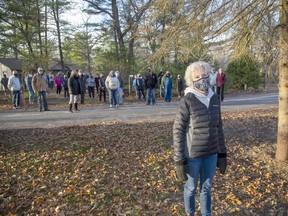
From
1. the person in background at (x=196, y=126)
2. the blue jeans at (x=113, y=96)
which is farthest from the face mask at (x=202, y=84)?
the blue jeans at (x=113, y=96)

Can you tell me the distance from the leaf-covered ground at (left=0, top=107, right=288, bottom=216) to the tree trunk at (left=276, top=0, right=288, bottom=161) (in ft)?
1.22

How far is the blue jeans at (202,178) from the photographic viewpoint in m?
3.21

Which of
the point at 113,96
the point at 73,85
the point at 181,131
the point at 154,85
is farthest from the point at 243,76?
the point at 181,131

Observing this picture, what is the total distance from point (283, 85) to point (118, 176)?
3811 mm

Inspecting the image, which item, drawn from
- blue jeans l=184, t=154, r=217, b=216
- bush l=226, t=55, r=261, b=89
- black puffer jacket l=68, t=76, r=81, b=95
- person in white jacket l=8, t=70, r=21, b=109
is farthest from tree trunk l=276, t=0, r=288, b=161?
bush l=226, t=55, r=261, b=89

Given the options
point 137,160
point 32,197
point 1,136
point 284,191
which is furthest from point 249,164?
point 1,136

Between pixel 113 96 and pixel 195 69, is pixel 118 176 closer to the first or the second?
pixel 195 69

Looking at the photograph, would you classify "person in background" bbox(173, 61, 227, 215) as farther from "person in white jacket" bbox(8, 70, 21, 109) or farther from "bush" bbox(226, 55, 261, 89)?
"bush" bbox(226, 55, 261, 89)

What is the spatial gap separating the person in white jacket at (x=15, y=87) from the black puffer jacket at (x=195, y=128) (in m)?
12.3

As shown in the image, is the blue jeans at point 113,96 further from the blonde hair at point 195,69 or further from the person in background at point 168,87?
the blonde hair at point 195,69

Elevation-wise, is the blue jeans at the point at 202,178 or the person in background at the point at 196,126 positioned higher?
the person in background at the point at 196,126

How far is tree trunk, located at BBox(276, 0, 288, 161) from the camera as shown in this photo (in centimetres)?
498

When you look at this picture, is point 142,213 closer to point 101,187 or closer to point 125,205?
point 125,205

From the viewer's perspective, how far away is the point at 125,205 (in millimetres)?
4086
